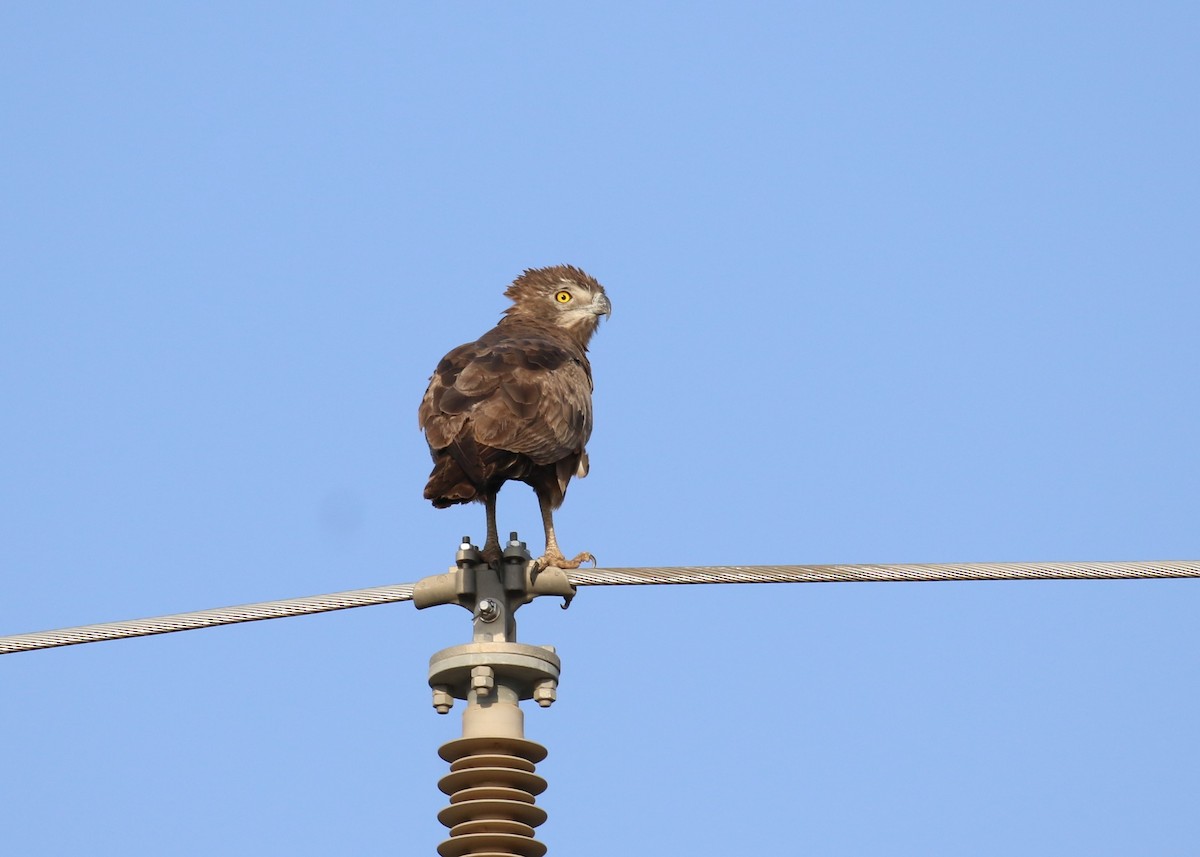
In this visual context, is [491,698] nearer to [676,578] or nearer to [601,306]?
[676,578]

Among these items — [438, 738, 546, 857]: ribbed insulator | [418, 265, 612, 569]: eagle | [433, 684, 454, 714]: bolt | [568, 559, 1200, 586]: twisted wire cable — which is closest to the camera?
[438, 738, 546, 857]: ribbed insulator

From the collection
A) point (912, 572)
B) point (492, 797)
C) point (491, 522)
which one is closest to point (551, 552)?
point (491, 522)

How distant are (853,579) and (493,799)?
1970 mm

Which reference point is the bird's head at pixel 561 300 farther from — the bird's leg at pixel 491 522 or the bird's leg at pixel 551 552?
the bird's leg at pixel 491 522

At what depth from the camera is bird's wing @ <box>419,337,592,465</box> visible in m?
8.91

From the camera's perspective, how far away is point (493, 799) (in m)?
5.57

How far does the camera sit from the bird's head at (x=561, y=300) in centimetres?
1293

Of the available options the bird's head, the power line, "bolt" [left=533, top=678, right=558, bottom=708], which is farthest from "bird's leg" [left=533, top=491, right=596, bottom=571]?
the bird's head

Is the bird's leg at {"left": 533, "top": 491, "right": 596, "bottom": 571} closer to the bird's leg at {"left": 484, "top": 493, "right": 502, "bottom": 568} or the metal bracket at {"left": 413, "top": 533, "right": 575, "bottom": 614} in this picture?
the bird's leg at {"left": 484, "top": 493, "right": 502, "bottom": 568}

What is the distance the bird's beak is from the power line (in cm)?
613

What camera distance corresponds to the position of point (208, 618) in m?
6.88

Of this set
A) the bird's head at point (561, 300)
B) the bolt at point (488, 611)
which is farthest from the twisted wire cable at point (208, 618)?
the bird's head at point (561, 300)

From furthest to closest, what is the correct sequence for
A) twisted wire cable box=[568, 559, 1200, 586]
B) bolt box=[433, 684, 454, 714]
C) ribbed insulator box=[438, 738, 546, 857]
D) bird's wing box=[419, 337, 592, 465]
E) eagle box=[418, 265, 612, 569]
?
1. bird's wing box=[419, 337, 592, 465]
2. eagle box=[418, 265, 612, 569]
3. twisted wire cable box=[568, 559, 1200, 586]
4. bolt box=[433, 684, 454, 714]
5. ribbed insulator box=[438, 738, 546, 857]

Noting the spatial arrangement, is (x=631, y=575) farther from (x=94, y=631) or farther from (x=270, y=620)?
(x=94, y=631)
